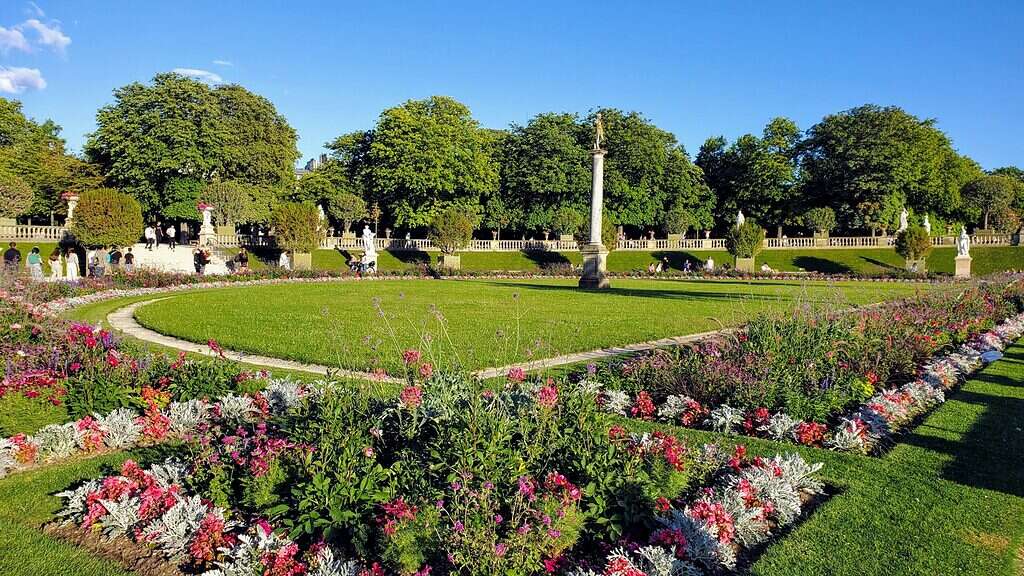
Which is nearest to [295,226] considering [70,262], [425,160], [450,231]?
[450,231]

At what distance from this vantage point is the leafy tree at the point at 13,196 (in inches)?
1697

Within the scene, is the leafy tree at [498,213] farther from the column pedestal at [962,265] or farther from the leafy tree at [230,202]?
the column pedestal at [962,265]

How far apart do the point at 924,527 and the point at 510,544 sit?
287 cm

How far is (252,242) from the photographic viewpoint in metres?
47.8

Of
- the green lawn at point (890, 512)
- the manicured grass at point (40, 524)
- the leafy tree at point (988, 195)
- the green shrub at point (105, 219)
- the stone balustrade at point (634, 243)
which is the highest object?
the leafy tree at point (988, 195)

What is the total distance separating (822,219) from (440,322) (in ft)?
175

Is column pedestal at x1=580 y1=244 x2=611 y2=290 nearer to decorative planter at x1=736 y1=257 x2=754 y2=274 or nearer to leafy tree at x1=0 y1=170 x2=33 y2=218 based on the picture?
decorative planter at x1=736 y1=257 x2=754 y2=274

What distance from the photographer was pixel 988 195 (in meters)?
61.4

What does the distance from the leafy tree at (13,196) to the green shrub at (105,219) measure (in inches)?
668

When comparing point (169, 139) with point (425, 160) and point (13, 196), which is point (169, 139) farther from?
point (425, 160)

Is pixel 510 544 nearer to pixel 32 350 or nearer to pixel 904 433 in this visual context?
pixel 904 433

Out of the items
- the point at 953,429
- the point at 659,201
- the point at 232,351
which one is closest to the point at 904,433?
the point at 953,429

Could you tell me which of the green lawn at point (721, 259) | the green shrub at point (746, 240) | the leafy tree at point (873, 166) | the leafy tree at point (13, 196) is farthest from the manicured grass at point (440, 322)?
the leafy tree at point (873, 166)

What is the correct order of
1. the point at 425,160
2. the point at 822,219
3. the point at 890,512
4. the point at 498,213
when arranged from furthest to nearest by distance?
1. the point at 822,219
2. the point at 498,213
3. the point at 425,160
4. the point at 890,512
